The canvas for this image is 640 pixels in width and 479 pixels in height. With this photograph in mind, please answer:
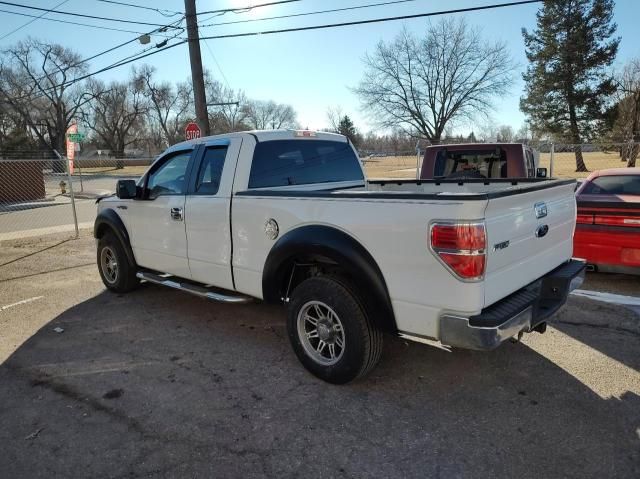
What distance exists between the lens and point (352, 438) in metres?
2.84

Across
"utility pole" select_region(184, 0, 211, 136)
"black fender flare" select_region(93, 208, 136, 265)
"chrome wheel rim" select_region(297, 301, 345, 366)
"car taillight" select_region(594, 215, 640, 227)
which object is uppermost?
"utility pole" select_region(184, 0, 211, 136)

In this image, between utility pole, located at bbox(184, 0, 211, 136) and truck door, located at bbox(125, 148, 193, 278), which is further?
utility pole, located at bbox(184, 0, 211, 136)

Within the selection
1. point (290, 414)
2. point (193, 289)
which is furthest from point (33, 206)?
point (290, 414)

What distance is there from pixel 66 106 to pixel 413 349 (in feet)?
275

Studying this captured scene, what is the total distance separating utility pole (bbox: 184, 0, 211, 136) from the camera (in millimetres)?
11938

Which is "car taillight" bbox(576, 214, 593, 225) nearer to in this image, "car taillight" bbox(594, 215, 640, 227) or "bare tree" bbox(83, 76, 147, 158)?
"car taillight" bbox(594, 215, 640, 227)

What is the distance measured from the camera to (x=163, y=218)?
488cm

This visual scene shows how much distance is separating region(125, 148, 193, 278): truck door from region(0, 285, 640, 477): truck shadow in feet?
2.94

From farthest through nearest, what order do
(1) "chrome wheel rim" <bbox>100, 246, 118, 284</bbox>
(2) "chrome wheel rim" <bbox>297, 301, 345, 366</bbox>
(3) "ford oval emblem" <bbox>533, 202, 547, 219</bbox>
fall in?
(1) "chrome wheel rim" <bbox>100, 246, 118, 284</bbox> → (2) "chrome wheel rim" <bbox>297, 301, 345, 366</bbox> → (3) "ford oval emblem" <bbox>533, 202, 547, 219</bbox>

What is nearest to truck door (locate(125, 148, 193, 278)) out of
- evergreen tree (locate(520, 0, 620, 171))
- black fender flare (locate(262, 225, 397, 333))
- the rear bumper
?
black fender flare (locate(262, 225, 397, 333))

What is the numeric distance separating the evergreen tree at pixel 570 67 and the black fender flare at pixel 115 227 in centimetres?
3443

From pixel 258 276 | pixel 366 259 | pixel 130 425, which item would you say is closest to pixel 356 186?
pixel 258 276

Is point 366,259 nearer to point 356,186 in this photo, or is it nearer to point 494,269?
point 494,269

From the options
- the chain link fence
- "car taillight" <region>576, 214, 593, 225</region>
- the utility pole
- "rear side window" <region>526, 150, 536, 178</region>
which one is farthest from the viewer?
the chain link fence
